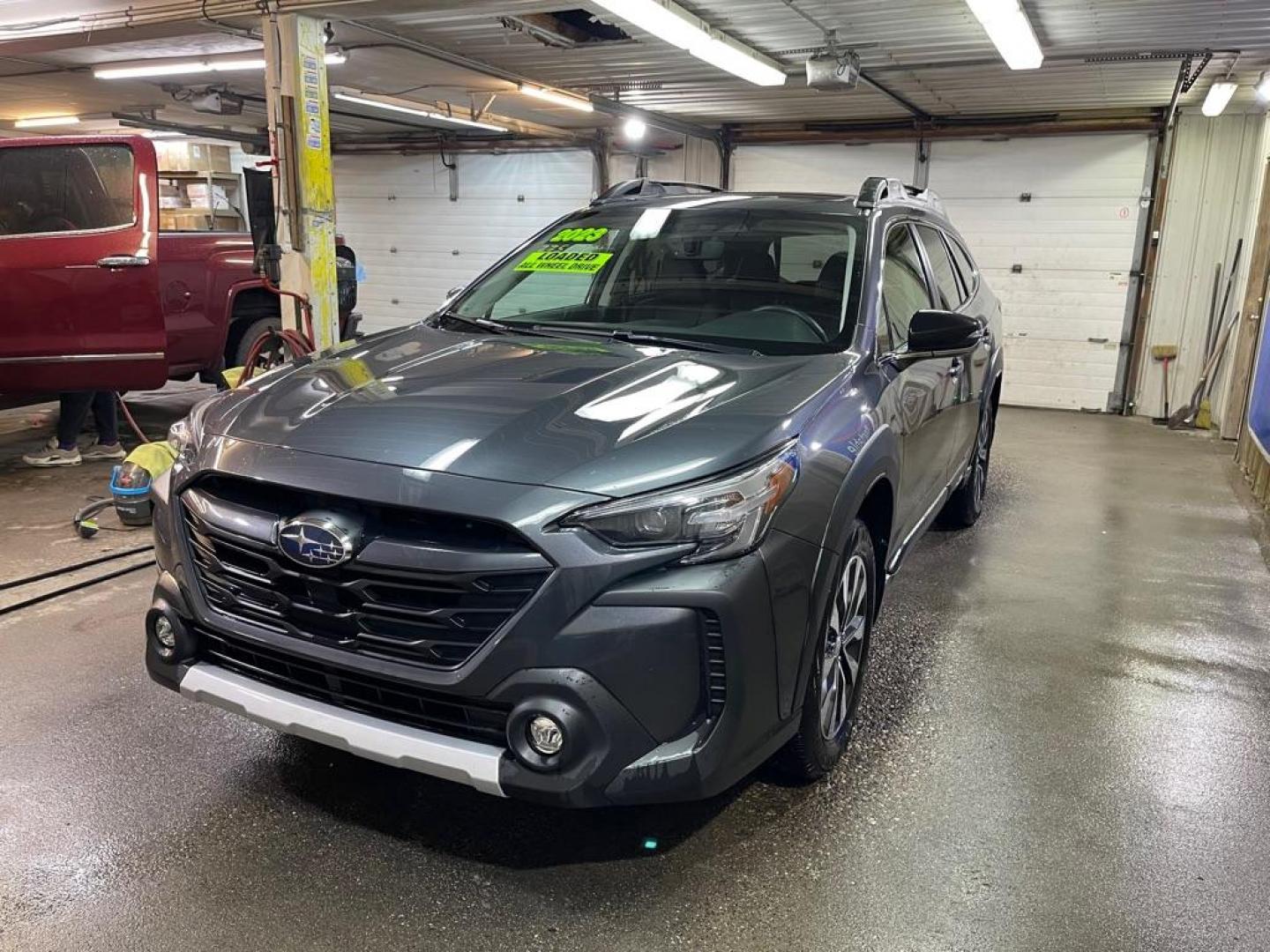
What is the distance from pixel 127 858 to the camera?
2.28 metres

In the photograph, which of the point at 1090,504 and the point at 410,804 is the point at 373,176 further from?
the point at 410,804

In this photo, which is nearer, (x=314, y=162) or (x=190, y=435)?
(x=190, y=435)

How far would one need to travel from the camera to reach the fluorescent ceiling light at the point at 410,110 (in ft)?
31.9

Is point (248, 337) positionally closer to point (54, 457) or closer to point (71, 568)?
point (54, 457)

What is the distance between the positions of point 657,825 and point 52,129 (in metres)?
16.4

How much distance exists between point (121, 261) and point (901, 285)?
14.3 feet

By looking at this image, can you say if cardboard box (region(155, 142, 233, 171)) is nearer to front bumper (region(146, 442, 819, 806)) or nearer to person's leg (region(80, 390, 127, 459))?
person's leg (region(80, 390, 127, 459))

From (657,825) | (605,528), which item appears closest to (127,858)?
(657,825)

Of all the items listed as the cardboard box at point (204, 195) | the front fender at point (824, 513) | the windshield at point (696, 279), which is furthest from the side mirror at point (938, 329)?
the cardboard box at point (204, 195)

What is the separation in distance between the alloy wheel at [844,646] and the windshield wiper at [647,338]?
0.70m

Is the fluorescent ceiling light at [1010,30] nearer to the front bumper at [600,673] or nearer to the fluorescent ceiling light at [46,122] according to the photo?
the front bumper at [600,673]

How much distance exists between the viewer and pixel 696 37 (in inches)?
259

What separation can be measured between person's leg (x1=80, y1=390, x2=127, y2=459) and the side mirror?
5.62 m

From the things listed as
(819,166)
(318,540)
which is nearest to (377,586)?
(318,540)
